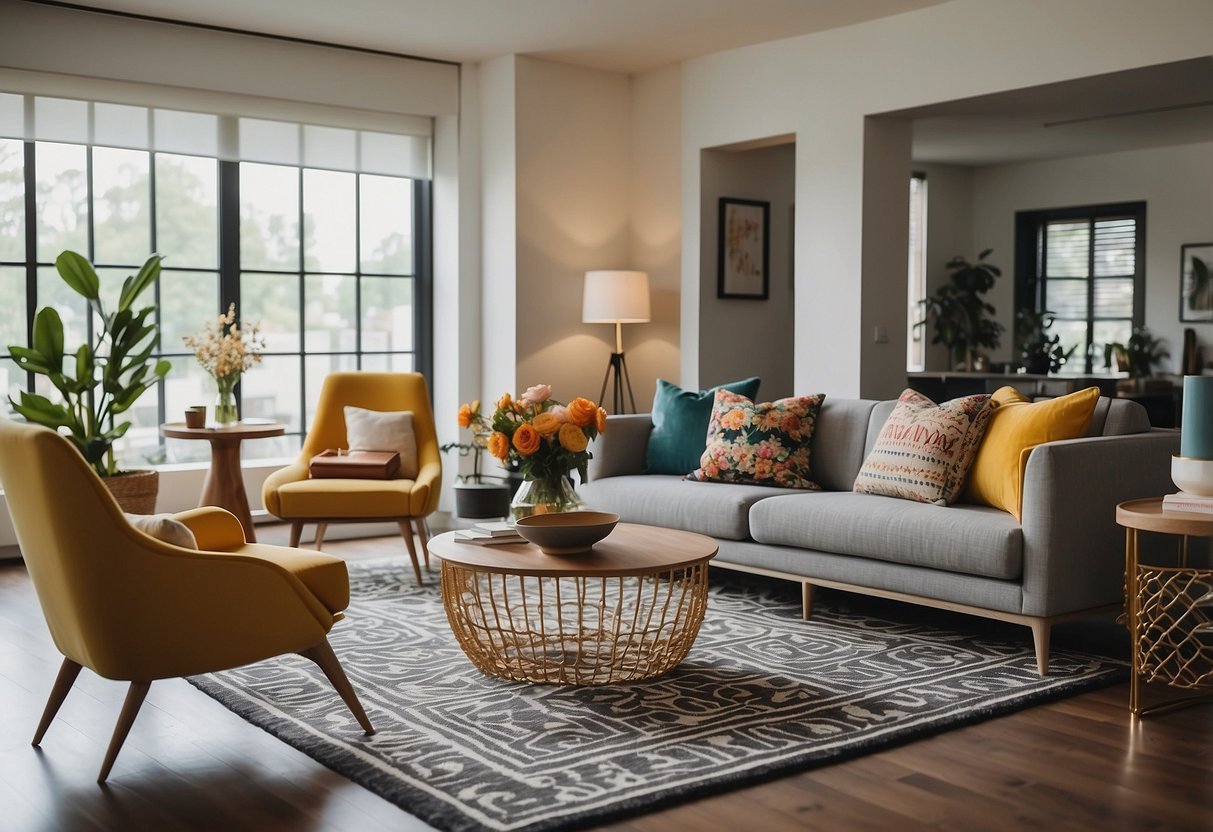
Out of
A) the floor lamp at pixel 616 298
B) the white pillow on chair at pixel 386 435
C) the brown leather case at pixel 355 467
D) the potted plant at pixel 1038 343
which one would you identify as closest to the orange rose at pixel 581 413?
the brown leather case at pixel 355 467

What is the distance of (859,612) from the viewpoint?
15.1 ft

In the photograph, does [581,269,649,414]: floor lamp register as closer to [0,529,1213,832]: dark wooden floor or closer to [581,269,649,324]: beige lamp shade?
[581,269,649,324]: beige lamp shade

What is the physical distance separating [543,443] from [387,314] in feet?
11.4

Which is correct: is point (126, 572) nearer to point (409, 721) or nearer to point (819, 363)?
point (409, 721)

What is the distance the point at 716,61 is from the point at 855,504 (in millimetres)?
3260

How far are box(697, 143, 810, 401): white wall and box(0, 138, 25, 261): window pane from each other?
3.45 meters

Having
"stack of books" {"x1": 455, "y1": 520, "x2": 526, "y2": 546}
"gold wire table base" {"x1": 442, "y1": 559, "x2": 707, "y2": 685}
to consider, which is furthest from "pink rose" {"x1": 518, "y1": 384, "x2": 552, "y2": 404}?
"gold wire table base" {"x1": 442, "y1": 559, "x2": 707, "y2": 685}

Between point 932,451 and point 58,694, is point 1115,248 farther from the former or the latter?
point 58,694

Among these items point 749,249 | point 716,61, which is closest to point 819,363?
point 749,249

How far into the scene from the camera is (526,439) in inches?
147

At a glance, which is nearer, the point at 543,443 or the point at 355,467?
the point at 543,443

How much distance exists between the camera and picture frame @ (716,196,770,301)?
6918 mm

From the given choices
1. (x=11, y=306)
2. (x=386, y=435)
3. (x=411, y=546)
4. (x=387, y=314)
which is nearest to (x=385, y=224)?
(x=387, y=314)

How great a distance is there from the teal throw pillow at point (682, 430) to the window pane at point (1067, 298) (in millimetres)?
5384
